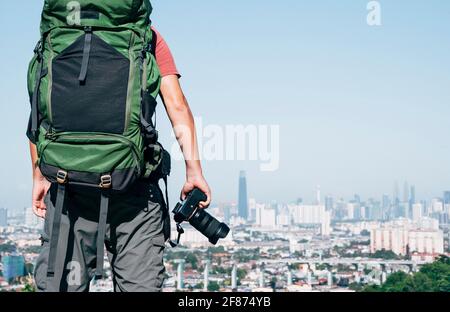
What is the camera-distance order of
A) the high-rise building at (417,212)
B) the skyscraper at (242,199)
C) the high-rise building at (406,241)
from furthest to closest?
1. the high-rise building at (417,212)
2. the high-rise building at (406,241)
3. the skyscraper at (242,199)

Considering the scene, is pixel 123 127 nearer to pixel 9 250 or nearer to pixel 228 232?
pixel 228 232

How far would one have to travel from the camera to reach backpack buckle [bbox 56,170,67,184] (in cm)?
227

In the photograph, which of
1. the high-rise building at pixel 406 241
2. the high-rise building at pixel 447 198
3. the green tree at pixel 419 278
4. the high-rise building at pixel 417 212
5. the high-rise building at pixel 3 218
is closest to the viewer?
the high-rise building at pixel 3 218

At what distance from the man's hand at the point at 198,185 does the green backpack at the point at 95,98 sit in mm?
178

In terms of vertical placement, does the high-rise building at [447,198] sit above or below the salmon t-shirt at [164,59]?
above

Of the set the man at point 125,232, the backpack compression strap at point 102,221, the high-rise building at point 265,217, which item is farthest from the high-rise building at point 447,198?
the backpack compression strap at point 102,221

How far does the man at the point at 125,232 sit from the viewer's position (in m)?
2.37

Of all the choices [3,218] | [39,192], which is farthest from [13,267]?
[39,192]

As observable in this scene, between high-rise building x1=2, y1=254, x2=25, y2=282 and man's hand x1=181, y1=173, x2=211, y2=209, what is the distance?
396cm

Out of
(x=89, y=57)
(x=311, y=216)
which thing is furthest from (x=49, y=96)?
(x=311, y=216)

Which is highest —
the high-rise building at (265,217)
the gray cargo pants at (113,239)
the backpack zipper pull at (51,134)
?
the high-rise building at (265,217)

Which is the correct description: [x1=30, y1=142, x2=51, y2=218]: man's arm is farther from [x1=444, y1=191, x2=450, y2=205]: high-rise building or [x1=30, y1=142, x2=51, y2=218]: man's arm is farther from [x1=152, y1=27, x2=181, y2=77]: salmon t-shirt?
[x1=444, y1=191, x2=450, y2=205]: high-rise building

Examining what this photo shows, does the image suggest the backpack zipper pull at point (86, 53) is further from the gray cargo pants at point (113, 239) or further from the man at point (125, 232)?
Answer: the gray cargo pants at point (113, 239)
